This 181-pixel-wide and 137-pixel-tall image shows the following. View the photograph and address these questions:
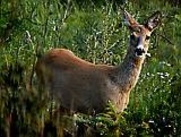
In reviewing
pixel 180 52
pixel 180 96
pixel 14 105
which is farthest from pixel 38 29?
pixel 14 105

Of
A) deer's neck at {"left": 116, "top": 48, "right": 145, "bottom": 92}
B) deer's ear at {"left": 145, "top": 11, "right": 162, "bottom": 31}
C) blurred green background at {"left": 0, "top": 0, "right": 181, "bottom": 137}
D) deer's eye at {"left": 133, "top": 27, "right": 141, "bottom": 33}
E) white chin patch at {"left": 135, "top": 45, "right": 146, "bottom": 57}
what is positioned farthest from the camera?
deer's ear at {"left": 145, "top": 11, "right": 162, "bottom": 31}

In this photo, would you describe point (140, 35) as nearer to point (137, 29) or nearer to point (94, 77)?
point (137, 29)

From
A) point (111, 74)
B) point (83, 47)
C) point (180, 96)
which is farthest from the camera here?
point (83, 47)

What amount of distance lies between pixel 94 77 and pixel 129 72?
38cm

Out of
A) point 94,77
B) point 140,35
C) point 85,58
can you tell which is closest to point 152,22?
point 140,35

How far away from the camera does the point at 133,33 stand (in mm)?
9289

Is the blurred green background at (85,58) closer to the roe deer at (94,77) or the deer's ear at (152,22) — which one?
the roe deer at (94,77)

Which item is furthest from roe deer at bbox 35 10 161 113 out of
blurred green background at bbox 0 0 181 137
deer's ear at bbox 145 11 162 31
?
blurred green background at bbox 0 0 181 137

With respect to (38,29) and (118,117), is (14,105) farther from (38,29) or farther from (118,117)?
(38,29)

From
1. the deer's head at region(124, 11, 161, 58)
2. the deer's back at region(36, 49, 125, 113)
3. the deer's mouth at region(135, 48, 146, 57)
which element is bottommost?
the deer's back at region(36, 49, 125, 113)

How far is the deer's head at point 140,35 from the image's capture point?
9.09 m

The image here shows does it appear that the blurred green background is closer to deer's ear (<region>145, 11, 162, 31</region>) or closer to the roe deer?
the roe deer

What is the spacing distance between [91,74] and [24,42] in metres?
1.23

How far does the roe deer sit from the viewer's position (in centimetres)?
906
